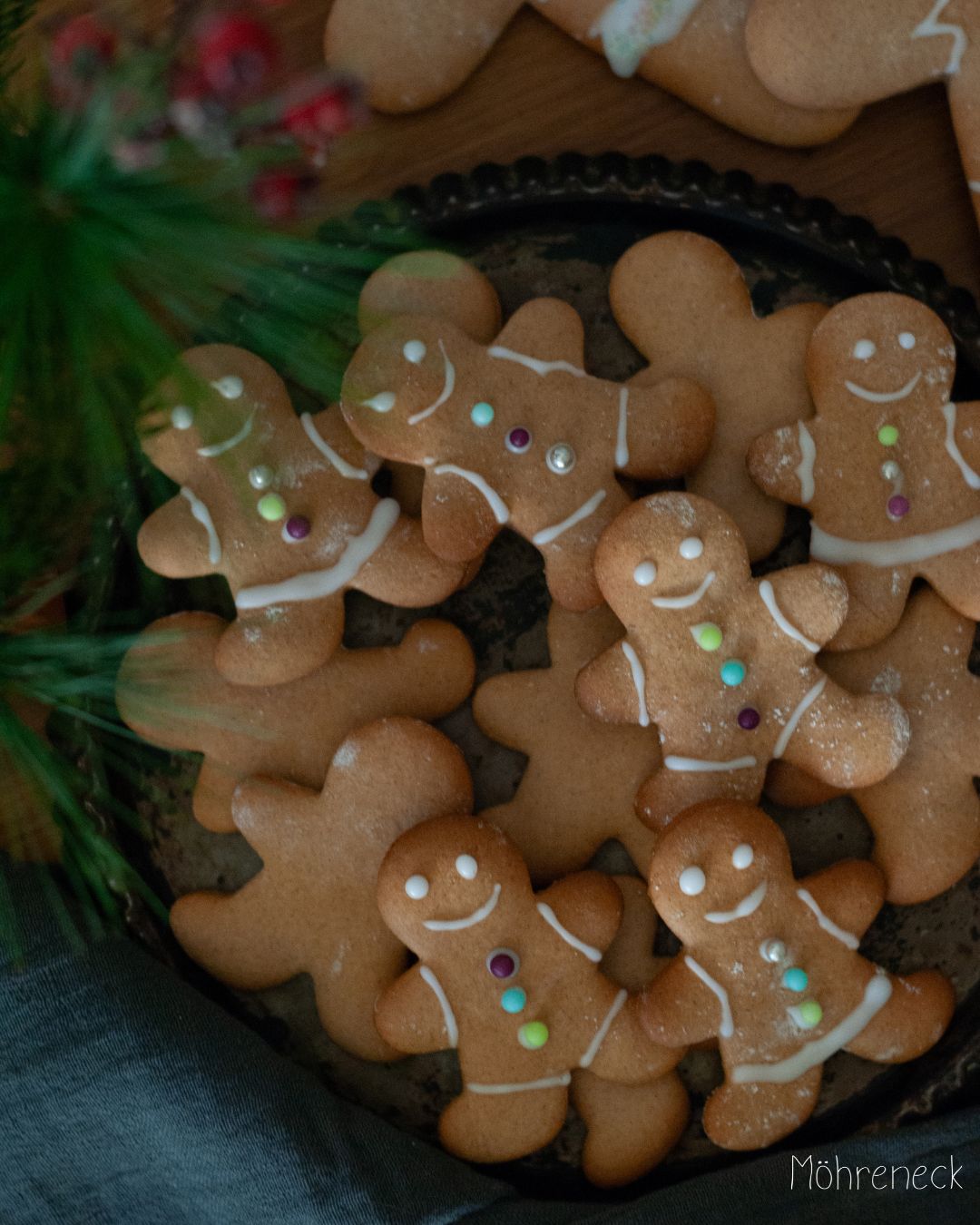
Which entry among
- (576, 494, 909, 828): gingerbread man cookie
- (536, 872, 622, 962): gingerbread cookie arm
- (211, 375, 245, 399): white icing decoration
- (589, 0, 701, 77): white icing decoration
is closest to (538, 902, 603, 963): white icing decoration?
(536, 872, 622, 962): gingerbread cookie arm

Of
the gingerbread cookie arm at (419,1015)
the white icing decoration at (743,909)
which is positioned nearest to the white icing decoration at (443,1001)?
the gingerbread cookie arm at (419,1015)

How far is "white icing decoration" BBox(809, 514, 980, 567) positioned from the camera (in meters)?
0.90

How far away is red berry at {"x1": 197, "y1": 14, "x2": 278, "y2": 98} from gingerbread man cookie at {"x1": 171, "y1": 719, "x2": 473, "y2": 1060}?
0.50 meters

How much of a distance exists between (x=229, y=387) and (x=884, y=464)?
0.50 meters

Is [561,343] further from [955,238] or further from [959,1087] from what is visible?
[959,1087]

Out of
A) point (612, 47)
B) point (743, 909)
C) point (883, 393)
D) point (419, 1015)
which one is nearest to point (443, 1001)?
point (419, 1015)

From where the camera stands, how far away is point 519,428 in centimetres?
90

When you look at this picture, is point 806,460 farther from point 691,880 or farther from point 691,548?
point 691,880

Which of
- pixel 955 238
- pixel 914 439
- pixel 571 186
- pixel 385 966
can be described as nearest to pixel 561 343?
pixel 571 186

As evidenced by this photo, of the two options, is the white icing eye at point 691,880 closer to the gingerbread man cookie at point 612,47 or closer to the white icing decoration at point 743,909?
the white icing decoration at point 743,909

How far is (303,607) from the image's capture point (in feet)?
3.02

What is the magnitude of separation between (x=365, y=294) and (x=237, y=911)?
19.6 inches

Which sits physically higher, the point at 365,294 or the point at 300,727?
the point at 365,294

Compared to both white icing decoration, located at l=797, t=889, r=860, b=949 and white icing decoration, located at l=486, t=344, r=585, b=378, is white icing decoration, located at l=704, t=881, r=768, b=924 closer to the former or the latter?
white icing decoration, located at l=797, t=889, r=860, b=949
